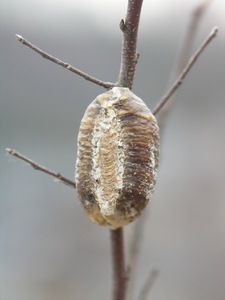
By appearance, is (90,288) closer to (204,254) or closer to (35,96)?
(204,254)

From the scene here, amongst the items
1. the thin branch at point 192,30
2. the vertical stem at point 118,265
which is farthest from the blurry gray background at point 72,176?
the vertical stem at point 118,265

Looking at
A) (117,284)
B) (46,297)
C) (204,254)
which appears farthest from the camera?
(204,254)

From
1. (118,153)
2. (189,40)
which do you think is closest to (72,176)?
(189,40)

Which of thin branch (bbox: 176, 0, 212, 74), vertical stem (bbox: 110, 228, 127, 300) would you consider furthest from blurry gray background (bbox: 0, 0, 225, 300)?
vertical stem (bbox: 110, 228, 127, 300)

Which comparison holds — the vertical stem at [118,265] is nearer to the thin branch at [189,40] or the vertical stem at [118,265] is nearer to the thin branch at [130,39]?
the thin branch at [130,39]

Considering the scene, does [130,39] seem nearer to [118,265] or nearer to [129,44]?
[129,44]

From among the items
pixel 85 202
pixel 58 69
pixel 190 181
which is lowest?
pixel 190 181

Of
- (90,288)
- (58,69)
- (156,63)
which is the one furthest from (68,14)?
(90,288)
